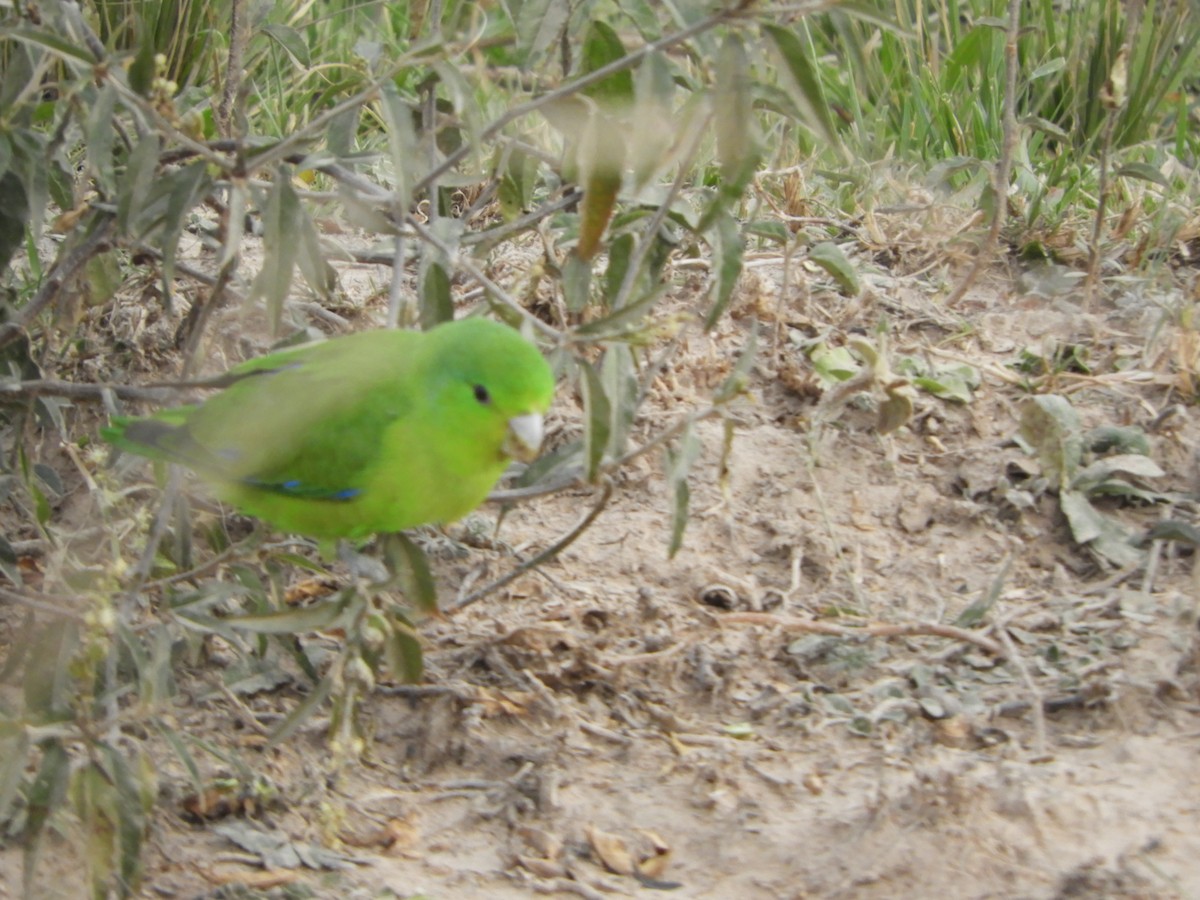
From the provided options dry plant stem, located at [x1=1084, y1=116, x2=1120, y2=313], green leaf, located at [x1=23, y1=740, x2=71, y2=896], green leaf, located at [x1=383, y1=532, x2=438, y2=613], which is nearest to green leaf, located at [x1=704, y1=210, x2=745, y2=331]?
green leaf, located at [x1=383, y1=532, x2=438, y2=613]

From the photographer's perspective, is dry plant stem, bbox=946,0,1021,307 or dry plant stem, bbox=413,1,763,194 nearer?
dry plant stem, bbox=413,1,763,194

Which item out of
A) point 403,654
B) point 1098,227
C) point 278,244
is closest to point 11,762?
point 403,654

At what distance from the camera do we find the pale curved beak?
7.32 ft

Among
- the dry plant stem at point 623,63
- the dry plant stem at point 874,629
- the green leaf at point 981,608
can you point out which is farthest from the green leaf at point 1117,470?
the dry plant stem at point 623,63

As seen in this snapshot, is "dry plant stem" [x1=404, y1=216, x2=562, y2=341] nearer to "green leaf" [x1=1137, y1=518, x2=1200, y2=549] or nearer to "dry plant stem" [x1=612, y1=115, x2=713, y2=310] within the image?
"dry plant stem" [x1=612, y1=115, x2=713, y2=310]

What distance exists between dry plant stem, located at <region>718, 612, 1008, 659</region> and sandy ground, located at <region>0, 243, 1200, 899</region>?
2 cm

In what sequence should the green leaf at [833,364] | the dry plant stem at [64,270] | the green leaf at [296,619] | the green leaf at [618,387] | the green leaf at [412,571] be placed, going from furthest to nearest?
the green leaf at [833,364] < the dry plant stem at [64,270] < the green leaf at [412,571] < the green leaf at [618,387] < the green leaf at [296,619]

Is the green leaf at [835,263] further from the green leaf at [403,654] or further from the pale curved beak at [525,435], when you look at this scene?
the green leaf at [403,654]

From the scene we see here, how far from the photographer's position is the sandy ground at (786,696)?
7.42 ft

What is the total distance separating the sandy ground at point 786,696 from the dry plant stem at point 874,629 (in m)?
0.02

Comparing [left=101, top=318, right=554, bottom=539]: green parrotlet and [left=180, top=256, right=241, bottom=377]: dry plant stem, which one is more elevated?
[left=180, top=256, right=241, bottom=377]: dry plant stem

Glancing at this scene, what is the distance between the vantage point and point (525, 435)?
2232 millimetres

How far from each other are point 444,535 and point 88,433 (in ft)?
3.01

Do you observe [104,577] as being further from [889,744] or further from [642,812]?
[889,744]
